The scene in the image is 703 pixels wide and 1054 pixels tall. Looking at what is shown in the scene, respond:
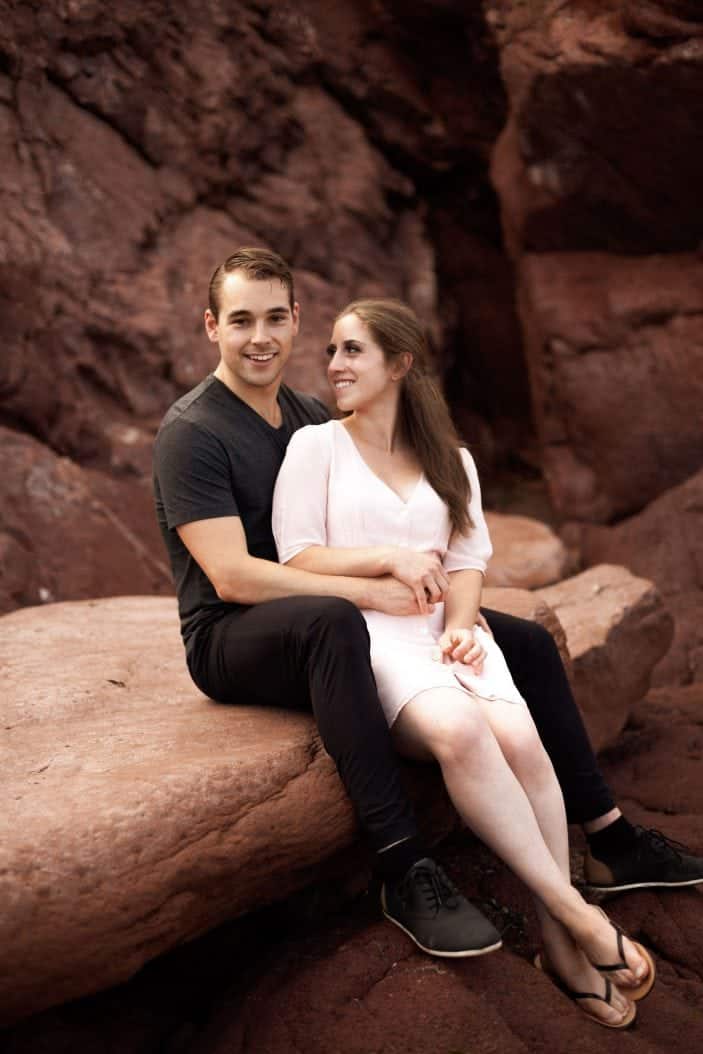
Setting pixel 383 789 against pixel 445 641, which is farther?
pixel 445 641

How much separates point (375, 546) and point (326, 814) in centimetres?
80

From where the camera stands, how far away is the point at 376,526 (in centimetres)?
336

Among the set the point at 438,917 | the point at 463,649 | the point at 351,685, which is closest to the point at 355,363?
the point at 463,649

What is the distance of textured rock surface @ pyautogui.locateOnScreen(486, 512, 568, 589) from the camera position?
22.4 feet

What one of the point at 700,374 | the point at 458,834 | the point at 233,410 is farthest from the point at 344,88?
the point at 458,834

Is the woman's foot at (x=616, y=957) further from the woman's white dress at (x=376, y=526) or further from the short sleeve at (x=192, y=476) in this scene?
the short sleeve at (x=192, y=476)

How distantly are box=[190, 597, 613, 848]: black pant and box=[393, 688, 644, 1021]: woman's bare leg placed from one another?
0.50 ft

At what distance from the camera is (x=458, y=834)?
3967mm

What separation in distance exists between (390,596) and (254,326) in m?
0.94

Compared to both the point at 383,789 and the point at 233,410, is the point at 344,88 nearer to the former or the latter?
the point at 233,410

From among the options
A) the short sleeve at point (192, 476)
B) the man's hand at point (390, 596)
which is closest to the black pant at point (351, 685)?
the man's hand at point (390, 596)

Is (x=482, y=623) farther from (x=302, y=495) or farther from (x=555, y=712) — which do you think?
(x=302, y=495)

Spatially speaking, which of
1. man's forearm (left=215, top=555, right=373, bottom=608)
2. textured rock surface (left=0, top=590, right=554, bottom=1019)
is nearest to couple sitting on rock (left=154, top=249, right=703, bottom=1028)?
man's forearm (left=215, top=555, right=373, bottom=608)

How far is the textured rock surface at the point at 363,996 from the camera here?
2723 millimetres
